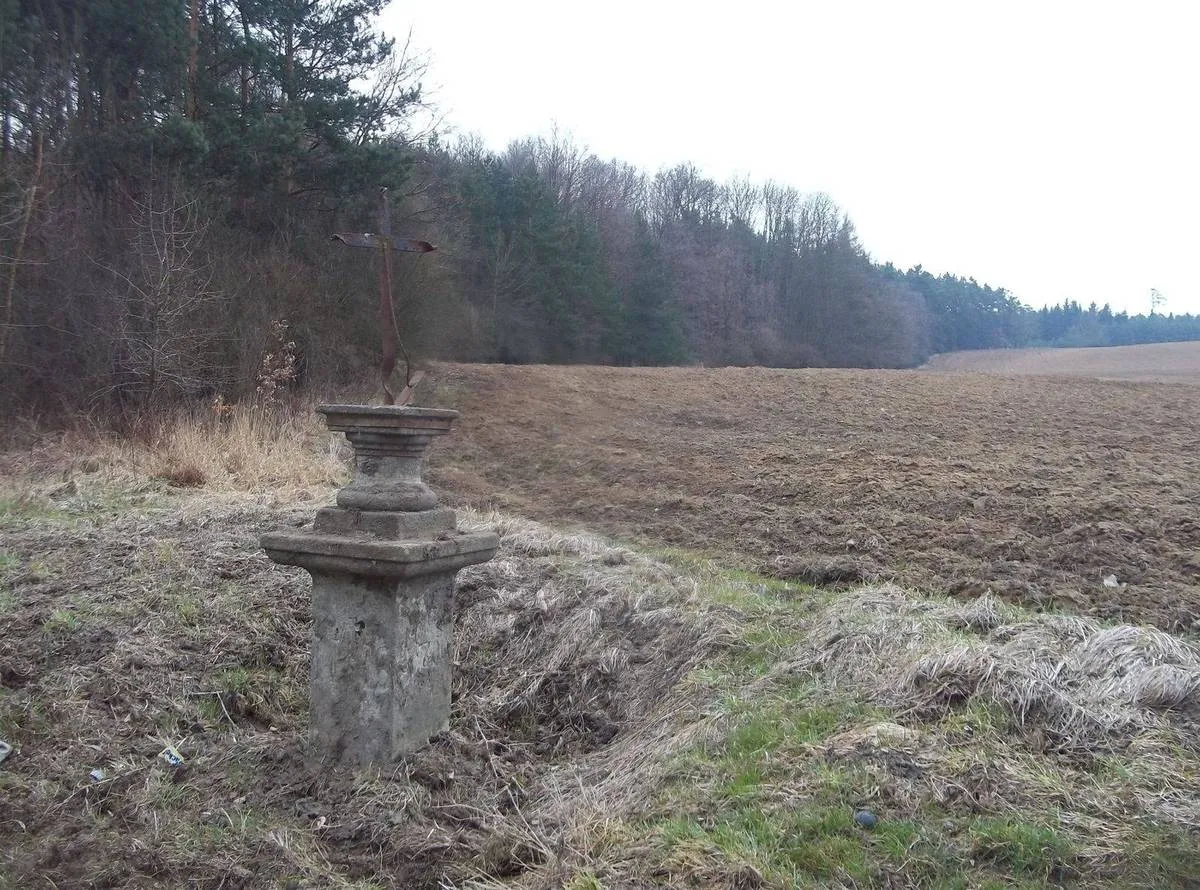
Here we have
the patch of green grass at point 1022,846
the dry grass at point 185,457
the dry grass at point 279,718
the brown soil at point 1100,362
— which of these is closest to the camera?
Answer: the patch of green grass at point 1022,846

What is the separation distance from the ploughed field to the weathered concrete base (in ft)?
9.97

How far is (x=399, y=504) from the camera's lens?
389cm

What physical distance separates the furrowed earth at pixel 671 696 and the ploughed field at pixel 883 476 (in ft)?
0.17

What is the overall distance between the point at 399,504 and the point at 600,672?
157 cm

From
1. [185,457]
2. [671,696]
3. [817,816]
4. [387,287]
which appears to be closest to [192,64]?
[185,457]

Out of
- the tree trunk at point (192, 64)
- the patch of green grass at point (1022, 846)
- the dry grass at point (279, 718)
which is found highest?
the tree trunk at point (192, 64)

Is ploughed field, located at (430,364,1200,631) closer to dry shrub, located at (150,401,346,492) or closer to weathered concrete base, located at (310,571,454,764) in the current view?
dry shrub, located at (150,401,346,492)

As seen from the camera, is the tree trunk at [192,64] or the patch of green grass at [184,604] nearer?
the patch of green grass at [184,604]

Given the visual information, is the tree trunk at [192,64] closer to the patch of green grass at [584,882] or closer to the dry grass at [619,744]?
the dry grass at [619,744]

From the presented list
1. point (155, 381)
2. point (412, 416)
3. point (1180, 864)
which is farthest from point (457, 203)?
point (1180, 864)

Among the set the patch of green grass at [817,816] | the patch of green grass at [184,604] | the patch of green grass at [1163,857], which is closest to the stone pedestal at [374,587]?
the patch of green grass at [817,816]

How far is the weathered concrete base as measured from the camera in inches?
152

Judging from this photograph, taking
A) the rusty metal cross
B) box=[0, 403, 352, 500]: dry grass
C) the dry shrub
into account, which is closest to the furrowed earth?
box=[0, 403, 352, 500]: dry grass

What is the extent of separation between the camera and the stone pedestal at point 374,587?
3.80m
